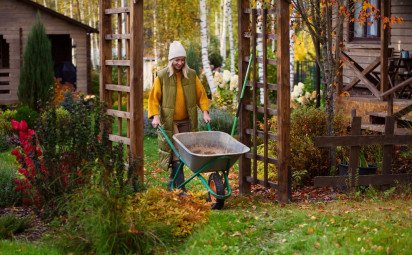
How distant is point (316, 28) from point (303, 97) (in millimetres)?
7932

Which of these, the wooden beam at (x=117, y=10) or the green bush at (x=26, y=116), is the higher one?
the wooden beam at (x=117, y=10)

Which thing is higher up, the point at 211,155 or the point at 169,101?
the point at 169,101

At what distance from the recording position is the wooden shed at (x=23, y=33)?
86.0 ft

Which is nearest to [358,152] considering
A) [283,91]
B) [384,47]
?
[283,91]

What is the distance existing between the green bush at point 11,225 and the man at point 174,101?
2237 mm

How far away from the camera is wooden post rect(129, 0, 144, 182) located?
11.0 metres

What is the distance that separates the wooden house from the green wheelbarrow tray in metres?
5.20

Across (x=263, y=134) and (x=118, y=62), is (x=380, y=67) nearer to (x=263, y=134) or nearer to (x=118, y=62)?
(x=263, y=134)

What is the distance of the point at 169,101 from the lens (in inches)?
439

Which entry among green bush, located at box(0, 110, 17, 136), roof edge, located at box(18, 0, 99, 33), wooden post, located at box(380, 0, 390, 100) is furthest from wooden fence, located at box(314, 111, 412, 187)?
roof edge, located at box(18, 0, 99, 33)

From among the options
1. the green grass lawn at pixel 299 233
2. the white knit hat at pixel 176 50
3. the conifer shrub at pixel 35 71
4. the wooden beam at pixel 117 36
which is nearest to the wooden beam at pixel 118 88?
the wooden beam at pixel 117 36

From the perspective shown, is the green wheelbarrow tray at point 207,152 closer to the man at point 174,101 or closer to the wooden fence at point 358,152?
the man at point 174,101

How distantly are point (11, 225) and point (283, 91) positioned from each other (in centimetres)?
369

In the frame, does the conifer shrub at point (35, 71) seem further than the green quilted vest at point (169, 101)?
Yes
